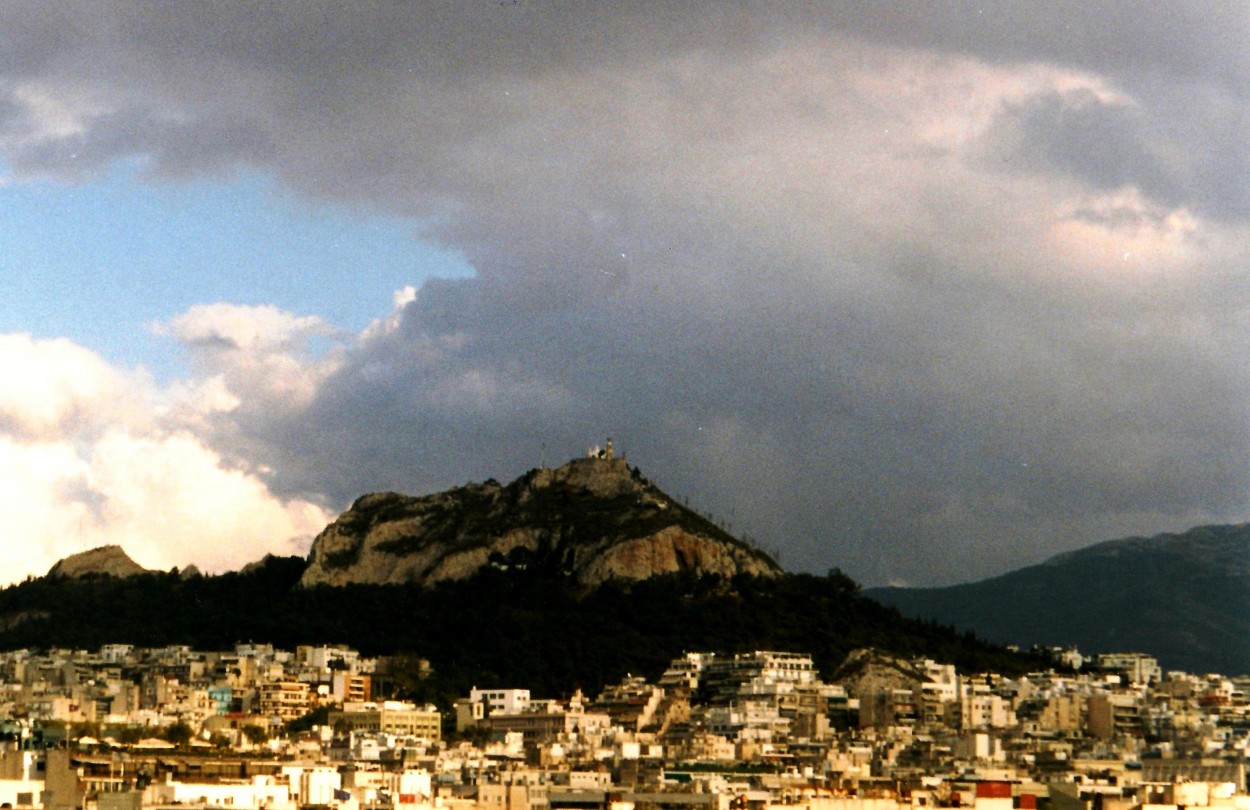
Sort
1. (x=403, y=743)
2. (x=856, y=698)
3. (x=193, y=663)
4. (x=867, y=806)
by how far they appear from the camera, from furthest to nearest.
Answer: (x=193, y=663) → (x=856, y=698) → (x=403, y=743) → (x=867, y=806)

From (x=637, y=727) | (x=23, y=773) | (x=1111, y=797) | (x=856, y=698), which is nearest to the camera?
(x=23, y=773)

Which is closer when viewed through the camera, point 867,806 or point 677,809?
point 867,806

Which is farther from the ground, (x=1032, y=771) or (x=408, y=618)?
(x=408, y=618)

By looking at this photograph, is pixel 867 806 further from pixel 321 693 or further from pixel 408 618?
pixel 408 618

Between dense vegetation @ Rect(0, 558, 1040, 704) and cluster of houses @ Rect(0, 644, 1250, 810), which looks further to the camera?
dense vegetation @ Rect(0, 558, 1040, 704)

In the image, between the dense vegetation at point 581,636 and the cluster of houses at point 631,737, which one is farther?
the dense vegetation at point 581,636

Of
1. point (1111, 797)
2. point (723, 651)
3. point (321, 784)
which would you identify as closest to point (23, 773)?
point (321, 784)

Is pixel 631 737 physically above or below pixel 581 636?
below
